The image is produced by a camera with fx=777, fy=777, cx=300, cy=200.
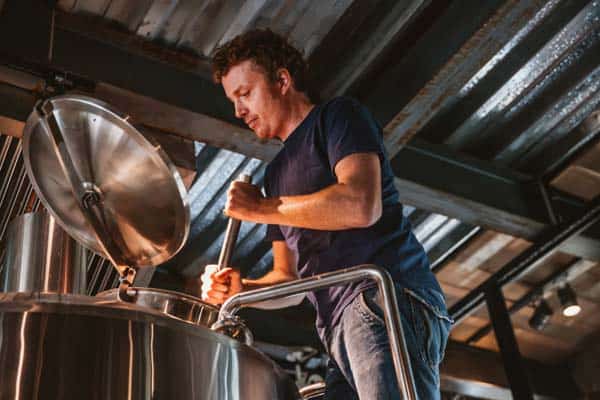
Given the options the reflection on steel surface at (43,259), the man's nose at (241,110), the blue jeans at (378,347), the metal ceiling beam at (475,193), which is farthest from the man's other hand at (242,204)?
the metal ceiling beam at (475,193)

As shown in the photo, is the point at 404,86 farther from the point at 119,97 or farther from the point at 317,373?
the point at 317,373

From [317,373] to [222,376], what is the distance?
3731 mm

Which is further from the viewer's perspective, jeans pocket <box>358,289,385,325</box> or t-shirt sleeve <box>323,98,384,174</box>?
t-shirt sleeve <box>323,98,384,174</box>

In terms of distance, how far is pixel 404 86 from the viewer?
3234 mm

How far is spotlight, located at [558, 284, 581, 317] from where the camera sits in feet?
17.2

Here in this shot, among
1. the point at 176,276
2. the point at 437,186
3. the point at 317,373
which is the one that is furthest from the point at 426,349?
the point at 317,373

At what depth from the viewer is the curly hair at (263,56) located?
2330mm

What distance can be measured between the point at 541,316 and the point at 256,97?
3.73 metres

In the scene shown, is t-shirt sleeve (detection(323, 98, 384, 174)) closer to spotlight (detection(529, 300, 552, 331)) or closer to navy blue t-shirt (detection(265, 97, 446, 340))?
navy blue t-shirt (detection(265, 97, 446, 340))

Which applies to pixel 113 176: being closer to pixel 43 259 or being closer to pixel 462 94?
pixel 43 259

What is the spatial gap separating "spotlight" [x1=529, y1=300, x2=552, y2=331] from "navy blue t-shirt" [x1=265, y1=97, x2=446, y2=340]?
3.74 meters

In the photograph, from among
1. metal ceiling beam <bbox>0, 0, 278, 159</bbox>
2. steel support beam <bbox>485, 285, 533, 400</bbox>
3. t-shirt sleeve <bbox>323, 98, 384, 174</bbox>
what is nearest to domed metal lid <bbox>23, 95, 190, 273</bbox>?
t-shirt sleeve <bbox>323, 98, 384, 174</bbox>

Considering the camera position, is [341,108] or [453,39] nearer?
[341,108]

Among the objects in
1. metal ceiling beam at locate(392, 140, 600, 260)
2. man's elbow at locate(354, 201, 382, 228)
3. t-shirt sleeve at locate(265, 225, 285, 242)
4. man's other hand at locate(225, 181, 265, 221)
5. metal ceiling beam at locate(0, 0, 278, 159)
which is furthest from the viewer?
metal ceiling beam at locate(392, 140, 600, 260)
